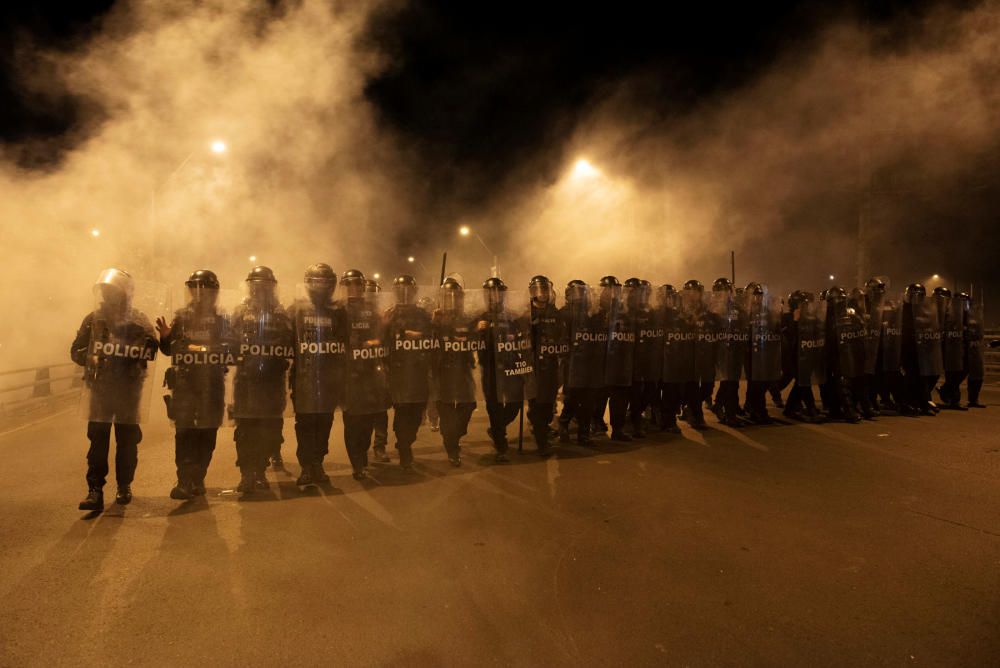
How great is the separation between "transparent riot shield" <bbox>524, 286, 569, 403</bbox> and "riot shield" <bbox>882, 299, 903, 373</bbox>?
4.84 metres

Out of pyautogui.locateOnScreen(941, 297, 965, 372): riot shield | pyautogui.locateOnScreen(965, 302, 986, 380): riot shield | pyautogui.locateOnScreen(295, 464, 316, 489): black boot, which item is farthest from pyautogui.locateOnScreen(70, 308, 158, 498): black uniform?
Answer: pyautogui.locateOnScreen(965, 302, 986, 380): riot shield

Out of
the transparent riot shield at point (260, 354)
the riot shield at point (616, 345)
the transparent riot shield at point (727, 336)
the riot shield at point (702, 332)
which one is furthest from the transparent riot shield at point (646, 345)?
the transparent riot shield at point (260, 354)

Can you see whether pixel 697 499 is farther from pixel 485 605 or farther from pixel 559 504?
pixel 485 605

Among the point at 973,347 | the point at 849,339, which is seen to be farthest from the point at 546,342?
the point at 973,347

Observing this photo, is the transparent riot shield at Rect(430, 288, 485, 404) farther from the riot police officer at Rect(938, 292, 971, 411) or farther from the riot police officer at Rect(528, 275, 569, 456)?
the riot police officer at Rect(938, 292, 971, 411)

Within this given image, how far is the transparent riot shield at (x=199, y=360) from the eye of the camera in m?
4.18

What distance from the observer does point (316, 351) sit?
4.46m

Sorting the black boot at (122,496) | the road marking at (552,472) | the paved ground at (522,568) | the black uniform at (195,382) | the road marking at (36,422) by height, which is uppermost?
the black uniform at (195,382)

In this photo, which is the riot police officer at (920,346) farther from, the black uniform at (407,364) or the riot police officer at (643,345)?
the black uniform at (407,364)

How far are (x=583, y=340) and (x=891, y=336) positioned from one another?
Answer: 4.74m

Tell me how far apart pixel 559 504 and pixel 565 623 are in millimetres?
1531

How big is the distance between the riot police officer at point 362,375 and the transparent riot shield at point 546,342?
1.47 metres

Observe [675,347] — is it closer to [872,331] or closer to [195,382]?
[872,331]

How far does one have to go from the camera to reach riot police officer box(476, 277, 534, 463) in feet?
17.2
